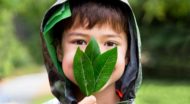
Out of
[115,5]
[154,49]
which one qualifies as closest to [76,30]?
[115,5]

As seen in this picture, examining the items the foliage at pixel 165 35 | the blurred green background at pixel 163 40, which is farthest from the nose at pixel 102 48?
the foliage at pixel 165 35

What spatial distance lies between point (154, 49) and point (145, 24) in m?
0.70

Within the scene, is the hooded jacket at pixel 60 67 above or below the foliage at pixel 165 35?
above

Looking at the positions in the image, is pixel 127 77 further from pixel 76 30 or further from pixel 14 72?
pixel 14 72

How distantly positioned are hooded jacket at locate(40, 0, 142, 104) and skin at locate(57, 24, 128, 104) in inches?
2.4

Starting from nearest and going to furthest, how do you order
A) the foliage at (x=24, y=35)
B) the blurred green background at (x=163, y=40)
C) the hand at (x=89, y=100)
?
the hand at (x=89, y=100), the foliage at (x=24, y=35), the blurred green background at (x=163, y=40)

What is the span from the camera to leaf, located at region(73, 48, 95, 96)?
2307 mm

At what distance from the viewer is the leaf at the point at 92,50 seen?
2297 mm

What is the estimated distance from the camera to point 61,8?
249 centimetres

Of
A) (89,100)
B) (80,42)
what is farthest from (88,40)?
(89,100)

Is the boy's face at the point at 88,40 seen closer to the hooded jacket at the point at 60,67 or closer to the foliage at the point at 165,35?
the hooded jacket at the point at 60,67

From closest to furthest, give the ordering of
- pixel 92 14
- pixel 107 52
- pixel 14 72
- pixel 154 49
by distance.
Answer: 1. pixel 107 52
2. pixel 92 14
3. pixel 154 49
4. pixel 14 72

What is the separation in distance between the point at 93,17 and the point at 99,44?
142 millimetres

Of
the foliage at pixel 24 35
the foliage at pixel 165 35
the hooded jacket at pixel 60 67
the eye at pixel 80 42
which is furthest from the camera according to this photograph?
the foliage at pixel 165 35
